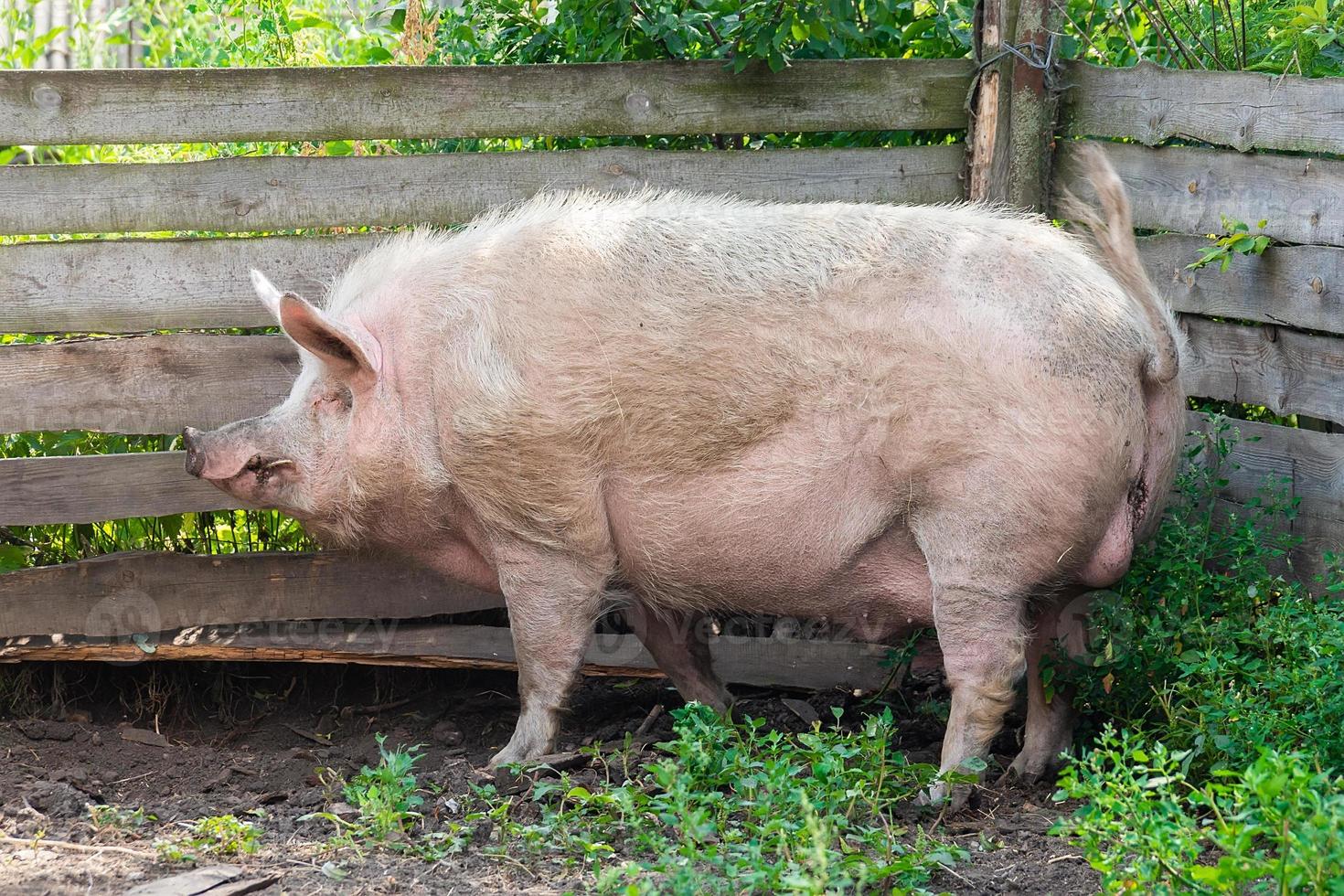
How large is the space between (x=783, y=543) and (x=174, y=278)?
239cm

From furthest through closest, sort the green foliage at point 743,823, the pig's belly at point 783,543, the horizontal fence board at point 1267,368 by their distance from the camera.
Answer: the horizontal fence board at point 1267,368 < the pig's belly at point 783,543 < the green foliage at point 743,823

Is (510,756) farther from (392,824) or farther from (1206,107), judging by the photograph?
(1206,107)

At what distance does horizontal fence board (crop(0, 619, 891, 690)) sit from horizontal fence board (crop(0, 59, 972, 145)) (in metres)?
1.80

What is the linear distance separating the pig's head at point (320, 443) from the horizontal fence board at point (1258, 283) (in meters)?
2.62

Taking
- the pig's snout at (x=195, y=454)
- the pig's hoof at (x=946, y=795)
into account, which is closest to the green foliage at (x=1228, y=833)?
the pig's hoof at (x=946, y=795)

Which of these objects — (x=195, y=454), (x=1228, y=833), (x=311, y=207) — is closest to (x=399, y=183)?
(x=311, y=207)

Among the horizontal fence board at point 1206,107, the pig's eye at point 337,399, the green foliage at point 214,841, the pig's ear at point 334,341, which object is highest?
the horizontal fence board at point 1206,107

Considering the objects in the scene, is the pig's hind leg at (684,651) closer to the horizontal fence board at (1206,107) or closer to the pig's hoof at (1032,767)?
the pig's hoof at (1032,767)

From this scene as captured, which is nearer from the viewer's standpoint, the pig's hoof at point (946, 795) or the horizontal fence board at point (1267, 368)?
the pig's hoof at point (946, 795)

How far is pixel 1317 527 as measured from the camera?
427 centimetres

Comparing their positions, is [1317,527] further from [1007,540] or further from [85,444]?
[85,444]

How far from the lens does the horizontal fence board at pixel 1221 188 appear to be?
4.10 m

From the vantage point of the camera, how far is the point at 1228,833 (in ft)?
8.40

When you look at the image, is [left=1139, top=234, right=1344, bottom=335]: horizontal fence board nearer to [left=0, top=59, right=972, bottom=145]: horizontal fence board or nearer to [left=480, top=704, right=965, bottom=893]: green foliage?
[left=0, top=59, right=972, bottom=145]: horizontal fence board
